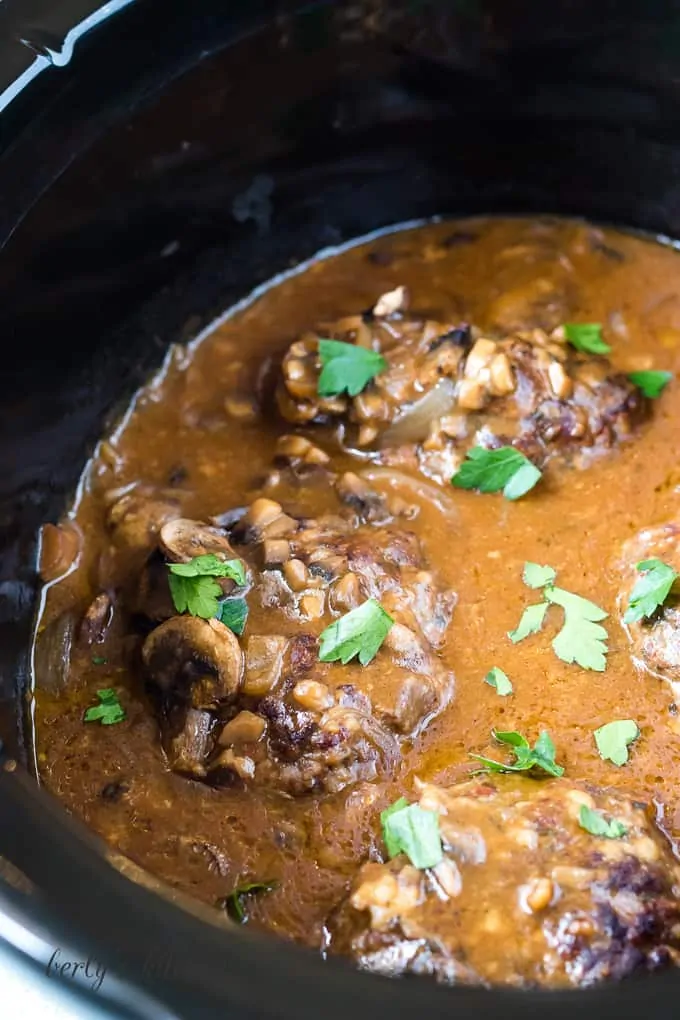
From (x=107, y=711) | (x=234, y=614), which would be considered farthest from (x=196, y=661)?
(x=107, y=711)

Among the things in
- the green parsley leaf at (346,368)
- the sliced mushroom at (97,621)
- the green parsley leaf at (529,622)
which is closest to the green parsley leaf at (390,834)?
the green parsley leaf at (529,622)

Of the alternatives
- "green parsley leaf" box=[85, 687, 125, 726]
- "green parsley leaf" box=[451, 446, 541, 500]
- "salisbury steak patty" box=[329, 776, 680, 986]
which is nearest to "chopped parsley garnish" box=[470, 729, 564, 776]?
"salisbury steak patty" box=[329, 776, 680, 986]

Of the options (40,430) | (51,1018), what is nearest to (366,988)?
(51,1018)

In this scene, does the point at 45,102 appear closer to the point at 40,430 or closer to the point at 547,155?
the point at 40,430

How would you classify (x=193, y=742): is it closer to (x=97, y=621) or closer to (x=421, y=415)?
(x=97, y=621)

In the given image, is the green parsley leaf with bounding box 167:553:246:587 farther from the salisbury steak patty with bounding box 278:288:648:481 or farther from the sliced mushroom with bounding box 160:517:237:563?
the salisbury steak patty with bounding box 278:288:648:481
